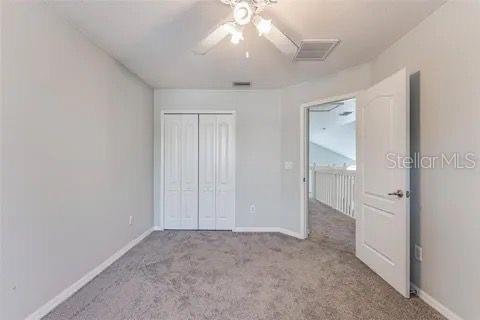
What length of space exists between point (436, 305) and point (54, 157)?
309 cm

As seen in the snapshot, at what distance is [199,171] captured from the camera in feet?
14.9

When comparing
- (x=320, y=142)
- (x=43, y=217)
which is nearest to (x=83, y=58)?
(x=43, y=217)

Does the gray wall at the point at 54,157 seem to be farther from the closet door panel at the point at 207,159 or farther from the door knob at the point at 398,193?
the door knob at the point at 398,193

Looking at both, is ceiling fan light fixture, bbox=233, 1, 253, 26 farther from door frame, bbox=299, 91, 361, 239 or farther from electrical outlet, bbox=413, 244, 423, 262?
door frame, bbox=299, 91, 361, 239

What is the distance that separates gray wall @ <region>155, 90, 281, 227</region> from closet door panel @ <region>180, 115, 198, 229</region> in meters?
0.30

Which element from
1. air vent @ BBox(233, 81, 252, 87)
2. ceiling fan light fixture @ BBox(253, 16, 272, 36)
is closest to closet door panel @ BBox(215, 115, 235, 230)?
air vent @ BBox(233, 81, 252, 87)

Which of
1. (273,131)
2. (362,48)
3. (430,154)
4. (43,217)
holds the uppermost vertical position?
(362,48)

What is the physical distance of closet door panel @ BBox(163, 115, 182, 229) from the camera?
4547 millimetres

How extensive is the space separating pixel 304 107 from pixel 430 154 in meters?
2.03

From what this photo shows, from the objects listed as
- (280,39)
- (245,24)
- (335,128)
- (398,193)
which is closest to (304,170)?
(398,193)

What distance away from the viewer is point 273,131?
452 centimetres

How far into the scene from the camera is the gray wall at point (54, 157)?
5.87 feet

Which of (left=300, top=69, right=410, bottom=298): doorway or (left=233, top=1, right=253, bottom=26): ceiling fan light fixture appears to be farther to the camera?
(left=300, top=69, right=410, bottom=298): doorway

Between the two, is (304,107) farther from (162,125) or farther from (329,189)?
(329,189)
